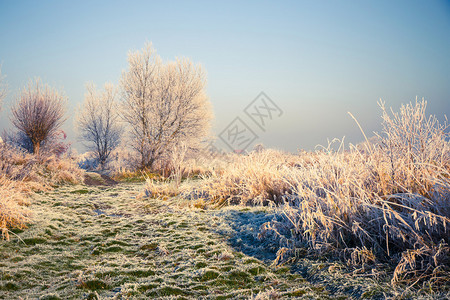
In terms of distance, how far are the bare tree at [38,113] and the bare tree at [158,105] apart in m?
3.52

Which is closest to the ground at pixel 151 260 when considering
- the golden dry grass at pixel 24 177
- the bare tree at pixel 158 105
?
the golden dry grass at pixel 24 177

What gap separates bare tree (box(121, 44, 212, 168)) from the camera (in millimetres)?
15484

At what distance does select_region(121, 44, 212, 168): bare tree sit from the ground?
10.6m

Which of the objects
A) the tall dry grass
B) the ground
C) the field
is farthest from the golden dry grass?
the tall dry grass

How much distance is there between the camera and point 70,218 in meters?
5.17

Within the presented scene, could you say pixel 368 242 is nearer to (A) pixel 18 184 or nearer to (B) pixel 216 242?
(B) pixel 216 242

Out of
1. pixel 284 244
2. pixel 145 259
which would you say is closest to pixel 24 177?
pixel 145 259

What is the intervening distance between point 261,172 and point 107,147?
2053cm

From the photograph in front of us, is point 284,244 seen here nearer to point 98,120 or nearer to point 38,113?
point 38,113

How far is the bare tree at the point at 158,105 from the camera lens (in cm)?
1548

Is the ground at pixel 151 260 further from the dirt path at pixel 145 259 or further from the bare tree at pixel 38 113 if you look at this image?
the bare tree at pixel 38 113

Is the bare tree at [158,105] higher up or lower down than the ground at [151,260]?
higher up

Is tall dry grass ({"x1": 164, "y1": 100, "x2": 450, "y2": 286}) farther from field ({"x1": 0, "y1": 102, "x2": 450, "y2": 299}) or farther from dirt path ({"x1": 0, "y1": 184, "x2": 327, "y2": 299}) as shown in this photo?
dirt path ({"x1": 0, "y1": 184, "x2": 327, "y2": 299})

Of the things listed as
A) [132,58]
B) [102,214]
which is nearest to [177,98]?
[132,58]
